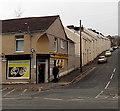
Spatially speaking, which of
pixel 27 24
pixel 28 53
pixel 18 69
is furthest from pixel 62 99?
pixel 27 24

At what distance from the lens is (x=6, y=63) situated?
2688 centimetres

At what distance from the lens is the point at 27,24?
28984mm

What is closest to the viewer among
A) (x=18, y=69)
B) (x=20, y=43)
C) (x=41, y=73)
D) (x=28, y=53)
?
(x=28, y=53)

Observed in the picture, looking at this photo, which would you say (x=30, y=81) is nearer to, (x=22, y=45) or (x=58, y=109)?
(x=22, y=45)

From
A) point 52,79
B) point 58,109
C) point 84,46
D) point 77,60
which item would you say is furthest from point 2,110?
point 84,46

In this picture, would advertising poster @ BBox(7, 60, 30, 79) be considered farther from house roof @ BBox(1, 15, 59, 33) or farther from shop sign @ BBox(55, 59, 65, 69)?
shop sign @ BBox(55, 59, 65, 69)

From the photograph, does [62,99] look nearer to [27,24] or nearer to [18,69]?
[18,69]

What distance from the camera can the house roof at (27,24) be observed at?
1057 inches

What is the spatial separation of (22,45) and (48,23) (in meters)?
3.86

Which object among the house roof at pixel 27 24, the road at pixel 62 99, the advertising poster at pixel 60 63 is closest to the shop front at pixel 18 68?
the house roof at pixel 27 24

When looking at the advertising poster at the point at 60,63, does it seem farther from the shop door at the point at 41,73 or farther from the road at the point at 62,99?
the road at the point at 62,99

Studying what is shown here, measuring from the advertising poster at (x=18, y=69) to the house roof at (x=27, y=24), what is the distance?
335 centimetres

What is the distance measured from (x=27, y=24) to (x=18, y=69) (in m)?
5.64

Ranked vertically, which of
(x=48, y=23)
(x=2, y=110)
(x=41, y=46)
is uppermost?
(x=48, y=23)
